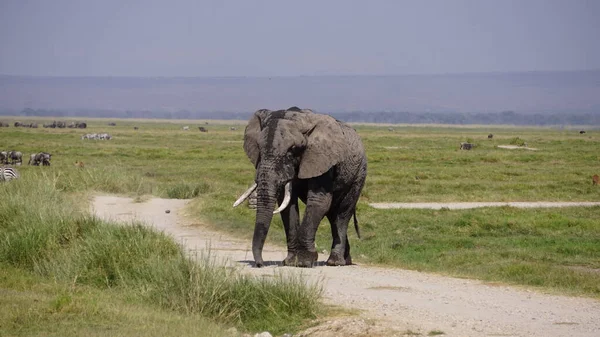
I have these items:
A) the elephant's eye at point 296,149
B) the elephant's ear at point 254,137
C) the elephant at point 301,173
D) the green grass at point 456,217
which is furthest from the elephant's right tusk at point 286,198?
the green grass at point 456,217

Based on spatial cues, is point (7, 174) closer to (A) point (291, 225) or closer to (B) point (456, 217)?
(B) point (456, 217)

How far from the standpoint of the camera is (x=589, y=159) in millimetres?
55875

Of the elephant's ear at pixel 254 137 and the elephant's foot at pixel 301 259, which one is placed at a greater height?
the elephant's ear at pixel 254 137

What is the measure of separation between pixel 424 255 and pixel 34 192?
847cm

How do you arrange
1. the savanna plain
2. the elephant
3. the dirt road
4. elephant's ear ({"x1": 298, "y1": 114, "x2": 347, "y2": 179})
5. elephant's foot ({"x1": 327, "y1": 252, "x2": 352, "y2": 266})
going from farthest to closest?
elephant's foot ({"x1": 327, "y1": 252, "x2": 352, "y2": 266}) < elephant's ear ({"x1": 298, "y1": 114, "x2": 347, "y2": 179}) < the elephant < the savanna plain < the dirt road

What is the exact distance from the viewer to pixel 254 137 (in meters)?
16.3

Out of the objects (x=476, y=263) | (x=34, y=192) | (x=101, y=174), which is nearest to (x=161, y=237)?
(x=476, y=263)

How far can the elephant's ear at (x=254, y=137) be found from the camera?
16344 millimetres

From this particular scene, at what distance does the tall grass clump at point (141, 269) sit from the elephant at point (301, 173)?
159 cm

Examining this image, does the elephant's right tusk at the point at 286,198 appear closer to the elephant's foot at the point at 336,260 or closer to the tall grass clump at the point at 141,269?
the elephant's foot at the point at 336,260

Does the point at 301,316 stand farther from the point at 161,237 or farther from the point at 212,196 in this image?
the point at 212,196

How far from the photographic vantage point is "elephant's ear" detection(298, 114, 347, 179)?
52.2 ft

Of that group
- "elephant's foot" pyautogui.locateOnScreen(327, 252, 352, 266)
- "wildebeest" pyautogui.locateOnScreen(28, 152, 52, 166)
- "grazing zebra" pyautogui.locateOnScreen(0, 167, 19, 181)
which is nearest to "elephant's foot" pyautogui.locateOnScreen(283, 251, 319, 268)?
"elephant's foot" pyautogui.locateOnScreen(327, 252, 352, 266)

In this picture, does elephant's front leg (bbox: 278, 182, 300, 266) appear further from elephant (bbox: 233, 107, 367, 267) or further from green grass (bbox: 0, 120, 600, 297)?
green grass (bbox: 0, 120, 600, 297)
